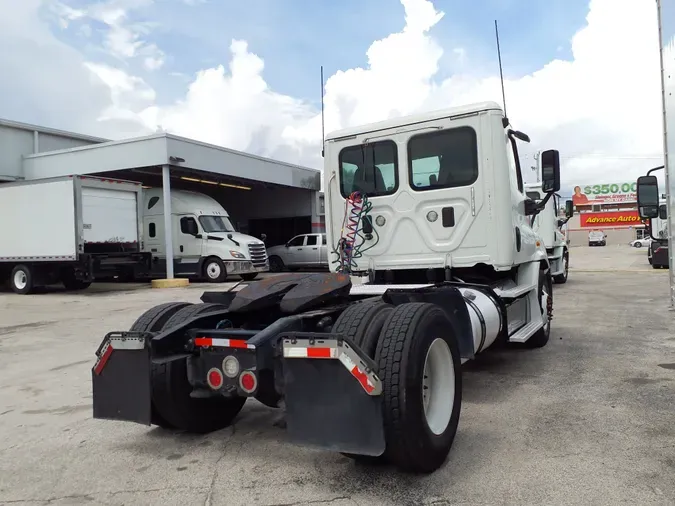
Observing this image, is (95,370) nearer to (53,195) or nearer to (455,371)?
(455,371)

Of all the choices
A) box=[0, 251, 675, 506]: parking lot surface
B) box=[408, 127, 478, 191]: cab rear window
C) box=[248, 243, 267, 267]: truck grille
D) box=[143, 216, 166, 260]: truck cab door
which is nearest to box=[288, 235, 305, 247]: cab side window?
box=[248, 243, 267, 267]: truck grille

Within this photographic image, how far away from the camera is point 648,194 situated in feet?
24.2

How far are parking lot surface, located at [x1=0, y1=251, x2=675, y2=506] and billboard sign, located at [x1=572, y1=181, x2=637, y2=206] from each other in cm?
9362

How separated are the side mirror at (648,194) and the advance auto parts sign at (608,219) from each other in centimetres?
8797

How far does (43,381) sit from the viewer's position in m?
5.62

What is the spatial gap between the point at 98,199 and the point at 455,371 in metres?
14.6

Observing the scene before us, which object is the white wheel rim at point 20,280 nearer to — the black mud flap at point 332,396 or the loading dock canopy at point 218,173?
the loading dock canopy at point 218,173

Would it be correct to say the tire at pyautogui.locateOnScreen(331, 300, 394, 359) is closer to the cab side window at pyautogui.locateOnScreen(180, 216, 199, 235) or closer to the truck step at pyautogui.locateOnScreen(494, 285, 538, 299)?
the truck step at pyautogui.locateOnScreen(494, 285, 538, 299)

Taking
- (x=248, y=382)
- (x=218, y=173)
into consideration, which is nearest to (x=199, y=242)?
(x=218, y=173)

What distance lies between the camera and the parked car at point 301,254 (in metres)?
24.1

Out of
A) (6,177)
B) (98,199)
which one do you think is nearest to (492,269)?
(98,199)

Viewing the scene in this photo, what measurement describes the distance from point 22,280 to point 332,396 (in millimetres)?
16321

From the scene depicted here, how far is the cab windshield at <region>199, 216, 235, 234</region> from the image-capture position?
1925 cm

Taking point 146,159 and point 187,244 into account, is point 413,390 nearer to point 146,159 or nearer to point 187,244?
point 146,159
